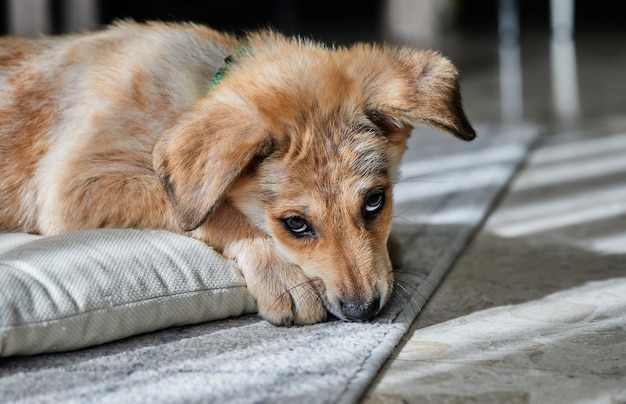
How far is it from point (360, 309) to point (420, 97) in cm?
60

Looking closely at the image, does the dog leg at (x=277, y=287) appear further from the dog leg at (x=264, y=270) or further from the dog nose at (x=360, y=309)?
the dog nose at (x=360, y=309)

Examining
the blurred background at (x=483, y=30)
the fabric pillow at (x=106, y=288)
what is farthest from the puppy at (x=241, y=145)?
the blurred background at (x=483, y=30)

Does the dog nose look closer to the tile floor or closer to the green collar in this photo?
the tile floor

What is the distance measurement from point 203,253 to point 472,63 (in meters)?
5.70

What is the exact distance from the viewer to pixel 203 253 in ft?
8.45

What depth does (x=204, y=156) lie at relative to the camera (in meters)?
2.30

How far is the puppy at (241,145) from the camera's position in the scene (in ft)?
7.74

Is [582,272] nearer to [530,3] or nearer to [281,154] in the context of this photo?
[281,154]

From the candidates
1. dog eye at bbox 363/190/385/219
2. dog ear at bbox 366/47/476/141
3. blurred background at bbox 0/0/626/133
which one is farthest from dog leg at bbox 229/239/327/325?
blurred background at bbox 0/0/626/133

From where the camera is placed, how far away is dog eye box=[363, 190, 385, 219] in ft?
7.99

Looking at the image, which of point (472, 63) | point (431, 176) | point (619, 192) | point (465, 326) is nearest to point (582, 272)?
point (465, 326)

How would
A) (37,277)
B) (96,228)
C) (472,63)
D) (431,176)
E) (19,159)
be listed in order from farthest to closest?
(472,63) < (431,176) < (19,159) < (96,228) < (37,277)

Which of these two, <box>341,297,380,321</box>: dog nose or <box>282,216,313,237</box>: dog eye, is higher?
<box>282,216,313,237</box>: dog eye

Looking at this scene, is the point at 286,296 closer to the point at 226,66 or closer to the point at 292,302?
the point at 292,302
